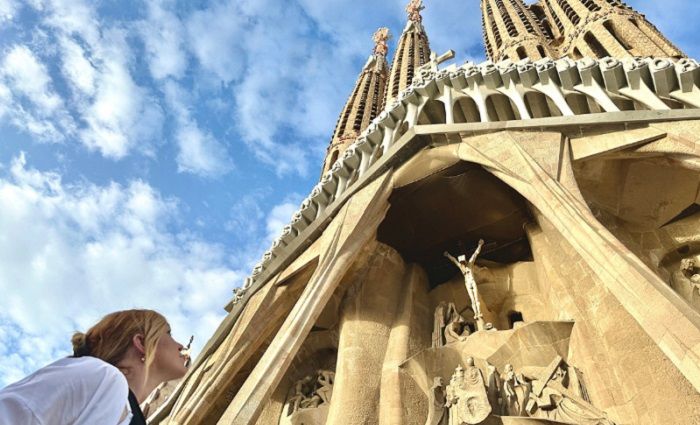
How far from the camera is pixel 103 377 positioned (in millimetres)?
1165

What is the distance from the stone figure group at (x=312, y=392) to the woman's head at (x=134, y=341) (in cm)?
606

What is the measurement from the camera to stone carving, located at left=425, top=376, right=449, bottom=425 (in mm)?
5711

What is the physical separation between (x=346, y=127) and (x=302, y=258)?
15.6m

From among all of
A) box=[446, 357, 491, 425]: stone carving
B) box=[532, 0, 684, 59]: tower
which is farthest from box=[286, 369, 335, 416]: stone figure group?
box=[532, 0, 684, 59]: tower

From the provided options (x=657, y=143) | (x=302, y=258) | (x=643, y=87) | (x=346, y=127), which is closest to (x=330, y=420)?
(x=302, y=258)

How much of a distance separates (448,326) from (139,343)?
6.35 m

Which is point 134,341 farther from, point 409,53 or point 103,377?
point 409,53

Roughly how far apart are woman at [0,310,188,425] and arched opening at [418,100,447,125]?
836cm

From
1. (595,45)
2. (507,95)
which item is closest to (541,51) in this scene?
(595,45)

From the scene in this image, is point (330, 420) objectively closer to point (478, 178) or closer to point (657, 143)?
point (478, 178)

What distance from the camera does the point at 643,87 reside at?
675 cm

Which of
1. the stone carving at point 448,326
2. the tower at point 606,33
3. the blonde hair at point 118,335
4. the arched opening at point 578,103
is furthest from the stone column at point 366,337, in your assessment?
the tower at point 606,33

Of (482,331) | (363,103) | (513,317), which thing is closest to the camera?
(482,331)

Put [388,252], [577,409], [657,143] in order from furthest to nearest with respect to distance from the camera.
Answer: [388,252] < [657,143] < [577,409]
